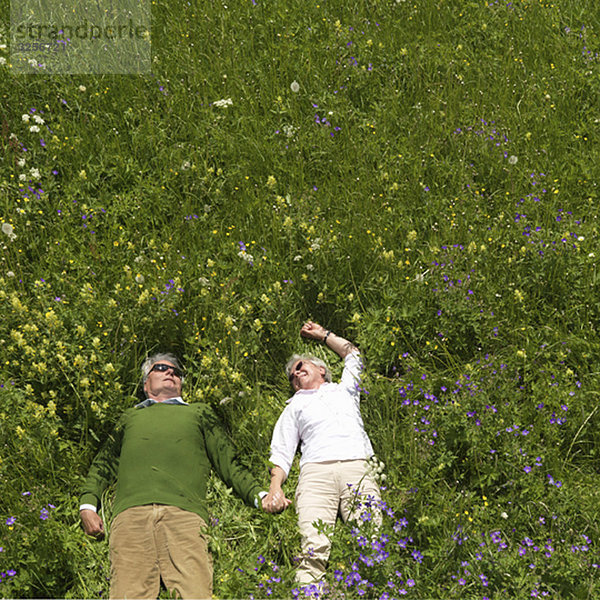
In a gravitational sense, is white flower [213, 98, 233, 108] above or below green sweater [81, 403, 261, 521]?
above

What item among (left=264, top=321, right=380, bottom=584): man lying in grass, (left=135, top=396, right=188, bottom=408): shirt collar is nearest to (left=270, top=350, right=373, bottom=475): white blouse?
(left=264, top=321, right=380, bottom=584): man lying in grass

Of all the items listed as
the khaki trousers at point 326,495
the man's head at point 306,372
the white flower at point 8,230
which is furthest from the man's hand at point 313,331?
the white flower at point 8,230

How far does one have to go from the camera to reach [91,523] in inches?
224

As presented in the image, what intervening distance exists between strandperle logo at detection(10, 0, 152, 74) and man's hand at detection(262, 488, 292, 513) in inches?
211

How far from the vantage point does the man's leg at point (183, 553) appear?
5195 millimetres

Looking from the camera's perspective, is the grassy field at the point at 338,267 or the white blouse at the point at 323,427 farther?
the white blouse at the point at 323,427

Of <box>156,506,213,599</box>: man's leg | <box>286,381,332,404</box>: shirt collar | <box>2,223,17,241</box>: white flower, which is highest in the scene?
<box>2,223,17,241</box>: white flower

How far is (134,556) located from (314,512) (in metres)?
1.46

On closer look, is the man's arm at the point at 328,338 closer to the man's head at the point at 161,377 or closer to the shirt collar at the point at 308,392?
the shirt collar at the point at 308,392

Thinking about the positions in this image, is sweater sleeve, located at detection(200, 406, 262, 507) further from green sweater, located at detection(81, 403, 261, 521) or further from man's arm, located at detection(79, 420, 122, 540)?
man's arm, located at detection(79, 420, 122, 540)

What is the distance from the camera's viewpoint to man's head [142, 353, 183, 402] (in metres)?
6.25

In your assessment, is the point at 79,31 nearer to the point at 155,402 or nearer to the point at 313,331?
the point at 313,331

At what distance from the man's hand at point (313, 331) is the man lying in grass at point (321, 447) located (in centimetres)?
1

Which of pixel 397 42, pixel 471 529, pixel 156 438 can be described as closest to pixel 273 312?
pixel 156 438
